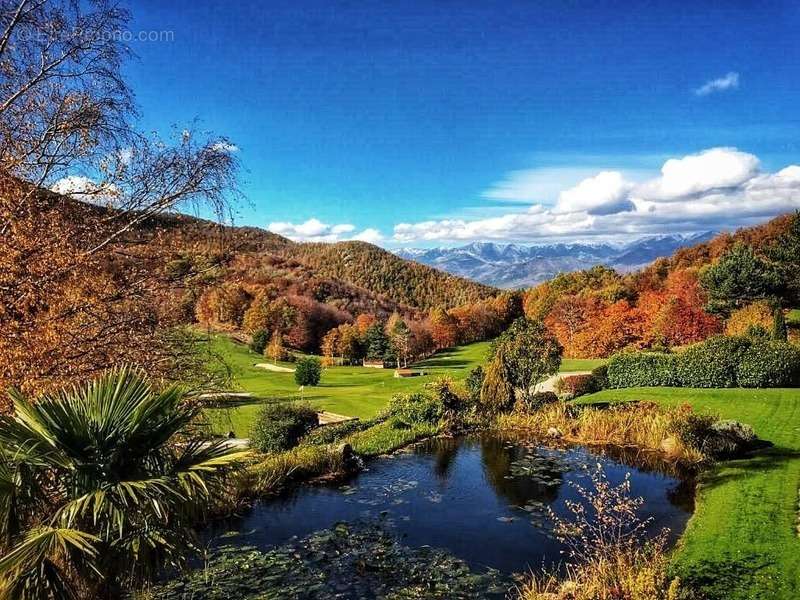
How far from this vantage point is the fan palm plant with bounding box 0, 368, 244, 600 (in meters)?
4.48

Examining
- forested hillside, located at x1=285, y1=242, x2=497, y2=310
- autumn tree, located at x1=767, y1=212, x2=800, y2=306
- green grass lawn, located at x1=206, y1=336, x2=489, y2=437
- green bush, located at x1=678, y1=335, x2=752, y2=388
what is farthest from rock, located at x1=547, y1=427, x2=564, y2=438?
forested hillside, located at x1=285, y1=242, x2=497, y2=310

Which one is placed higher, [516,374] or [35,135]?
[35,135]

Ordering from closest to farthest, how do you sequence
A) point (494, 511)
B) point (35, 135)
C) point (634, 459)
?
point (35, 135)
point (494, 511)
point (634, 459)

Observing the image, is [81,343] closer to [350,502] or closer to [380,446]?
[350,502]

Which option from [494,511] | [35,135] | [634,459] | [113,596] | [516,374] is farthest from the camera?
[516,374]

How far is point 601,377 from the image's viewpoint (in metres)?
26.0

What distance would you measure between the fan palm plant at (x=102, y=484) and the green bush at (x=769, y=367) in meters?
22.2

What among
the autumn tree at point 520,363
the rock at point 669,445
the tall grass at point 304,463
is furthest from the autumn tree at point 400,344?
the rock at point 669,445

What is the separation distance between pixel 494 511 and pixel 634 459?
20.2 ft

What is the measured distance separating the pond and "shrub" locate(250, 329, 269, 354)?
4151 cm

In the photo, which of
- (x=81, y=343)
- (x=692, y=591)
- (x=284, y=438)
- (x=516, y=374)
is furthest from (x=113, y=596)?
(x=516, y=374)

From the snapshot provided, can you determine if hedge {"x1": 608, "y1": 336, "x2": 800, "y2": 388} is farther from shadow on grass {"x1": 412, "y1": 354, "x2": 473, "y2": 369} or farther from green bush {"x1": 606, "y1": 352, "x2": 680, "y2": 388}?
shadow on grass {"x1": 412, "y1": 354, "x2": 473, "y2": 369}

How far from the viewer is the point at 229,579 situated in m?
8.41

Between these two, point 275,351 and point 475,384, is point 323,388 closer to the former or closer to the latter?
point 475,384
